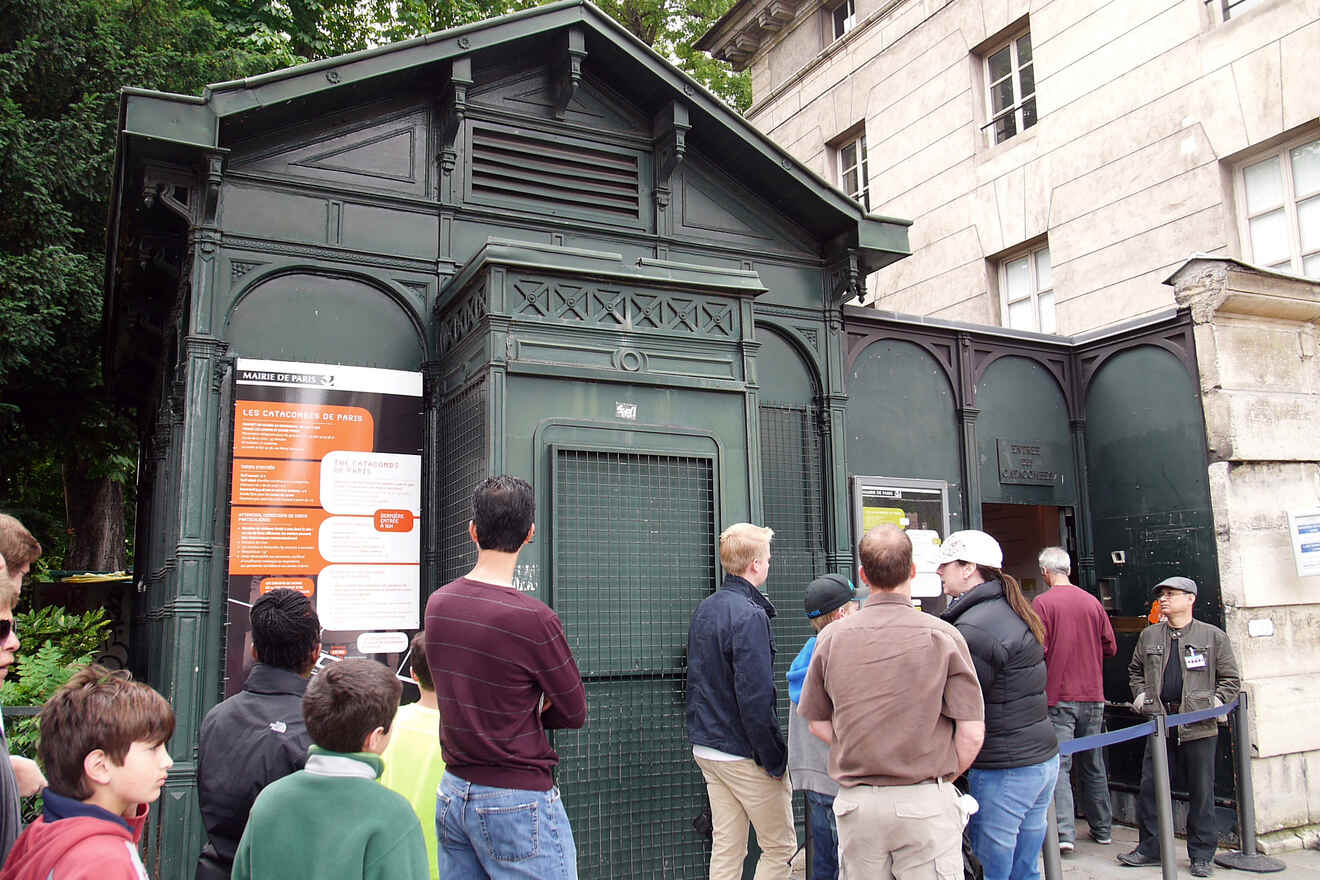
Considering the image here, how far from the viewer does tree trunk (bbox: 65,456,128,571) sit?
17094 mm

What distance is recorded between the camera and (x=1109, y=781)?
9352mm

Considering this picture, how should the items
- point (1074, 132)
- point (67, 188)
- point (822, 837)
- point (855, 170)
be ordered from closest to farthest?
1. point (822, 837)
2. point (1074, 132)
3. point (67, 188)
4. point (855, 170)

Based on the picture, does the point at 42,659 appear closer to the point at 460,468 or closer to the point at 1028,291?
the point at 460,468

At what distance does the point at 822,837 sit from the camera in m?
5.49

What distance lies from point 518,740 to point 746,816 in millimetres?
→ 2286

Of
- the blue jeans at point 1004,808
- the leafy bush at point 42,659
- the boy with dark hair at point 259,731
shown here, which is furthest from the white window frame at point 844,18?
the boy with dark hair at point 259,731

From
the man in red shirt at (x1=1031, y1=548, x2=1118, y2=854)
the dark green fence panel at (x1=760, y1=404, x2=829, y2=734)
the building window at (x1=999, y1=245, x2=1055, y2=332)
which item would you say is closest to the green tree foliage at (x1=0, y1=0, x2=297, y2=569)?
the dark green fence panel at (x1=760, y1=404, x2=829, y2=734)

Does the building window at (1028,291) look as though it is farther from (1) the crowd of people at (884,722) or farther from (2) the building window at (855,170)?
(1) the crowd of people at (884,722)

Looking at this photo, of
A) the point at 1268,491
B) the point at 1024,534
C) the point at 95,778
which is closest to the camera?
the point at 95,778

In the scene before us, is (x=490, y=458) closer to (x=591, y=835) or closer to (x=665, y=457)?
(x=665, y=457)

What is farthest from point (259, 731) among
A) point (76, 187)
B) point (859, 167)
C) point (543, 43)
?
→ point (859, 167)

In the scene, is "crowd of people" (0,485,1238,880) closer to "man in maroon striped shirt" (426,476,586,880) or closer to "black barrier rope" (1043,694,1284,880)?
"man in maroon striped shirt" (426,476,586,880)

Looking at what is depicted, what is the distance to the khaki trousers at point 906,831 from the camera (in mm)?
4027

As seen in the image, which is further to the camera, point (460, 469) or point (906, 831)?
point (460, 469)
